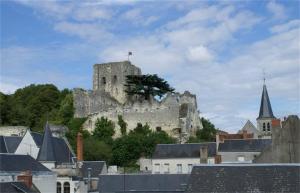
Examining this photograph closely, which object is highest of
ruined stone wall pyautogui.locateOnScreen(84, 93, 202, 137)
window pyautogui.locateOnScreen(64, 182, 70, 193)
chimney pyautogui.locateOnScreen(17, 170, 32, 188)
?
ruined stone wall pyautogui.locateOnScreen(84, 93, 202, 137)

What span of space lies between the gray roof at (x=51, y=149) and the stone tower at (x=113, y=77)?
69.4 ft

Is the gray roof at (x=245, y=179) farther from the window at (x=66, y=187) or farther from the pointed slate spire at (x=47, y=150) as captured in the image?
the pointed slate spire at (x=47, y=150)

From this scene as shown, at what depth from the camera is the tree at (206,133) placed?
4676cm

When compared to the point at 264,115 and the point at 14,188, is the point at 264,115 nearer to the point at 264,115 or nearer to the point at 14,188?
the point at 264,115

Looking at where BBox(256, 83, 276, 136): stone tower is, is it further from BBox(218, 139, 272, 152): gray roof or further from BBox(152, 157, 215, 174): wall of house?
BBox(152, 157, 215, 174): wall of house

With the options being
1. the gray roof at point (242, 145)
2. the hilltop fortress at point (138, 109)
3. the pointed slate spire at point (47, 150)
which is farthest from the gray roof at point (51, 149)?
the hilltop fortress at point (138, 109)

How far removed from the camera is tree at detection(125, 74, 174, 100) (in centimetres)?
5019

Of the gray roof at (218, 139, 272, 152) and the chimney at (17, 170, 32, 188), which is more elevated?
the gray roof at (218, 139, 272, 152)

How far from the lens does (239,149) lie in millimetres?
36531

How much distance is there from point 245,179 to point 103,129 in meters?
32.1

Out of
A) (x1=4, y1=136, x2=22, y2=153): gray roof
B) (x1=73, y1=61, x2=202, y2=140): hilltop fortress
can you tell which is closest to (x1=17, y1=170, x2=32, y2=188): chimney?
(x1=4, y1=136, x2=22, y2=153): gray roof

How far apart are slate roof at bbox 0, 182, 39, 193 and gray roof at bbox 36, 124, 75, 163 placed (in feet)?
29.2

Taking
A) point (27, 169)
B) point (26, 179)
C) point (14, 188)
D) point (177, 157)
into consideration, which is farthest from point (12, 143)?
point (14, 188)

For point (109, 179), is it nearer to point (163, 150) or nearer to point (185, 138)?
point (163, 150)
